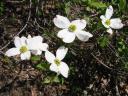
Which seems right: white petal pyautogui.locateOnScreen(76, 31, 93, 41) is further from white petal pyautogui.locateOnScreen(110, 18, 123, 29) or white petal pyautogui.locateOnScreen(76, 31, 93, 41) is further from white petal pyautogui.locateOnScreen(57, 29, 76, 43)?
white petal pyautogui.locateOnScreen(110, 18, 123, 29)

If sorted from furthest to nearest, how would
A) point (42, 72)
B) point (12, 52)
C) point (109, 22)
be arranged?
1. point (42, 72)
2. point (109, 22)
3. point (12, 52)

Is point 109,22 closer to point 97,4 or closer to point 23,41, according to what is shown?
point 97,4

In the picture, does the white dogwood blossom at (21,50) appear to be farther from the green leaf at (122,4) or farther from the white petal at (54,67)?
the green leaf at (122,4)

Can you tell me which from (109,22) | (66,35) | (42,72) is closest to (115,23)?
(109,22)

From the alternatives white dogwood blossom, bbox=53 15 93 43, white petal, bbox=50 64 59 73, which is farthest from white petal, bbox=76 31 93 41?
white petal, bbox=50 64 59 73

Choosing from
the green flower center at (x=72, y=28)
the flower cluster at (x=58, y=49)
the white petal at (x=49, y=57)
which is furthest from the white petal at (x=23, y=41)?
the green flower center at (x=72, y=28)

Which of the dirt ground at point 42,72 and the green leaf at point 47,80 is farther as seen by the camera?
the dirt ground at point 42,72

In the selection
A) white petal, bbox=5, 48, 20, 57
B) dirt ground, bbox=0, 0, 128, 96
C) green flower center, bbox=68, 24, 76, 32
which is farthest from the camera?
dirt ground, bbox=0, 0, 128, 96
